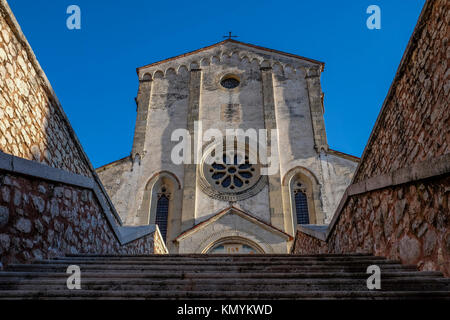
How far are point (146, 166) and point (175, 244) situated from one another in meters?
3.98

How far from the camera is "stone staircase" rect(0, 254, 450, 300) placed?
8.16ft

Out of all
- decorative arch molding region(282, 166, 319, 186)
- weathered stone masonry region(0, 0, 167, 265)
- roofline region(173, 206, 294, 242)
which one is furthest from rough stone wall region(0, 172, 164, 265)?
decorative arch molding region(282, 166, 319, 186)

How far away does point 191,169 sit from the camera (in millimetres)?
15188

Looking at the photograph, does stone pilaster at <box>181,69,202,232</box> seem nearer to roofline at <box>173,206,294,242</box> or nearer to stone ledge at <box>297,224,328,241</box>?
roofline at <box>173,206,294,242</box>

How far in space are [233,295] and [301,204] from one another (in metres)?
12.4

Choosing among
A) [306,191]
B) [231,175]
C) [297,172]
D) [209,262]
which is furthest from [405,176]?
[231,175]

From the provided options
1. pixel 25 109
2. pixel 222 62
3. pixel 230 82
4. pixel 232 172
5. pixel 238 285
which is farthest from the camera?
pixel 222 62

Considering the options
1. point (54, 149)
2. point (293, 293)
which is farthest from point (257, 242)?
point (293, 293)

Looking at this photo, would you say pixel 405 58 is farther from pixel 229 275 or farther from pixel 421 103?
pixel 229 275
